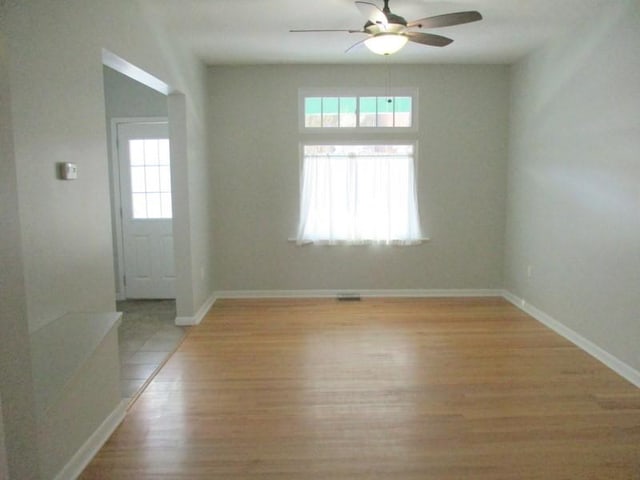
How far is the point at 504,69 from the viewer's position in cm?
508

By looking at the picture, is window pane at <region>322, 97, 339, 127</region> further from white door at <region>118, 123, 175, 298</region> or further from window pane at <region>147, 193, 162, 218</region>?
window pane at <region>147, 193, 162, 218</region>

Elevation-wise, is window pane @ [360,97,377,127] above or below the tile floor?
above

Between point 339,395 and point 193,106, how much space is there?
10.6 ft

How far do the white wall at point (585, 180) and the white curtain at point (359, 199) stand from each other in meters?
1.27

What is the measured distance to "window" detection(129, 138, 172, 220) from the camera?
17.1 feet

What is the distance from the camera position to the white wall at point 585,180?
10.2 feet

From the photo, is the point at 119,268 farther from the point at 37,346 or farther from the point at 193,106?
the point at 37,346

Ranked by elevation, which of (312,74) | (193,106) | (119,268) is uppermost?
(312,74)

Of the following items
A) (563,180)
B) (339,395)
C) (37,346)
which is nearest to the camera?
(37,346)

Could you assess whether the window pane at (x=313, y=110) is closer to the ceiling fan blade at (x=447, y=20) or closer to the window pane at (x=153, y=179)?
the window pane at (x=153, y=179)

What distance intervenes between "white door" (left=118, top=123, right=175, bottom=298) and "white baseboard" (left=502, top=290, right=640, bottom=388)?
4.14 metres

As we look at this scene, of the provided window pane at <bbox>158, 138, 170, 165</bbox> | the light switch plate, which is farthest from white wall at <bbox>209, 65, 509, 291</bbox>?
the light switch plate

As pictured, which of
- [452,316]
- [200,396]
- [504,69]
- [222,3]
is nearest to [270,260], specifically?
[452,316]

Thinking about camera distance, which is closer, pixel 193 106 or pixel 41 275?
pixel 41 275
